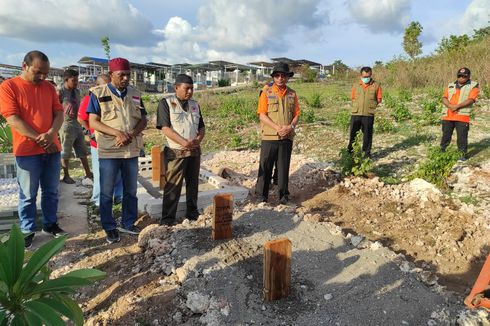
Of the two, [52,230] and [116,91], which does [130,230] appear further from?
[116,91]

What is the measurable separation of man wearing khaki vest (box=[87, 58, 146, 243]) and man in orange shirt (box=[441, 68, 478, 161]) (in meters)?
4.88

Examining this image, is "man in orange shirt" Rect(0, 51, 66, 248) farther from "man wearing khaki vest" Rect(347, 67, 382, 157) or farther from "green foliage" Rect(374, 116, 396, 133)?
"green foliage" Rect(374, 116, 396, 133)

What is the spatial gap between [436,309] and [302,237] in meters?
1.20

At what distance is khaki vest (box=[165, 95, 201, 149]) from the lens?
12.3ft

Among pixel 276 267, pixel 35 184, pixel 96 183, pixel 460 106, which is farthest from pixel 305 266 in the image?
pixel 460 106

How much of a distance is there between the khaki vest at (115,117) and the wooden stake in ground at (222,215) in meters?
1.02

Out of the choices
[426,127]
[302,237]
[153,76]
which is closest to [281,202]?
[302,237]

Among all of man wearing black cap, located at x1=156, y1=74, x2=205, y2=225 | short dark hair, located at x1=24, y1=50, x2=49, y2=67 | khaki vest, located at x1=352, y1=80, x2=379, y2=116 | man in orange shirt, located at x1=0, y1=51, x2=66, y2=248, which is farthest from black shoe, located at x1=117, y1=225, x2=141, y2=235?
khaki vest, located at x1=352, y1=80, x2=379, y2=116

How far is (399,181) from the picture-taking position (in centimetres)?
539

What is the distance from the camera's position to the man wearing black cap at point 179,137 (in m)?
3.73

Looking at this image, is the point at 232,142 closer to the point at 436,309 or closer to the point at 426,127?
the point at 426,127

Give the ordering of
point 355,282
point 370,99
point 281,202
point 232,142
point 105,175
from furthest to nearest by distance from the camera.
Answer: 1. point 232,142
2. point 370,99
3. point 281,202
4. point 105,175
5. point 355,282

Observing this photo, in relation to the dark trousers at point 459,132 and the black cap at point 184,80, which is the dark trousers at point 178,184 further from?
the dark trousers at point 459,132

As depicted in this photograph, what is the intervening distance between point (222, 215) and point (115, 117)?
137 cm
